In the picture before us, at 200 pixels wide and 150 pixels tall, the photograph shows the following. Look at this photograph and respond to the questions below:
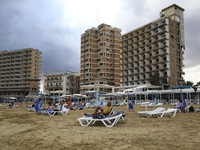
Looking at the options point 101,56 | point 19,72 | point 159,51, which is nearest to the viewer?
point 159,51

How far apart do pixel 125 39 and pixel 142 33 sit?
757 cm

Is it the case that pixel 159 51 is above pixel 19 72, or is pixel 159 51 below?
Answer: above

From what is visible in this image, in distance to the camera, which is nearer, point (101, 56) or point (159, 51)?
point (159, 51)

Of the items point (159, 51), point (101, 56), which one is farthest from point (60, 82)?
point (159, 51)

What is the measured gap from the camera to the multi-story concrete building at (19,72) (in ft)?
226

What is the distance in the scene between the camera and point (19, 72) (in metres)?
72.2

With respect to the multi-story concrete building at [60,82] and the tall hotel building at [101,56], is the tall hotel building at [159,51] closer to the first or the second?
the tall hotel building at [101,56]

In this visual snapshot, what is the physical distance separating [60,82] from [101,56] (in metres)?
19.1

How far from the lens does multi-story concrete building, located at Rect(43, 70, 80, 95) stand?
66938mm

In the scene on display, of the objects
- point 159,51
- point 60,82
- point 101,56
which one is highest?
point 101,56

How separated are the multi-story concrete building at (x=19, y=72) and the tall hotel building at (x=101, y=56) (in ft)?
68.2

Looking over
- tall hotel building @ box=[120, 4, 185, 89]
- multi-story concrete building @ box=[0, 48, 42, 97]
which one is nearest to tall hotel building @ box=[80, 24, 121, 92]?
tall hotel building @ box=[120, 4, 185, 89]

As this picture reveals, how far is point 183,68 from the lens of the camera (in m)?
53.5

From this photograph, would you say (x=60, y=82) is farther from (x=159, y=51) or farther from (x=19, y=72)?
(x=159, y=51)
